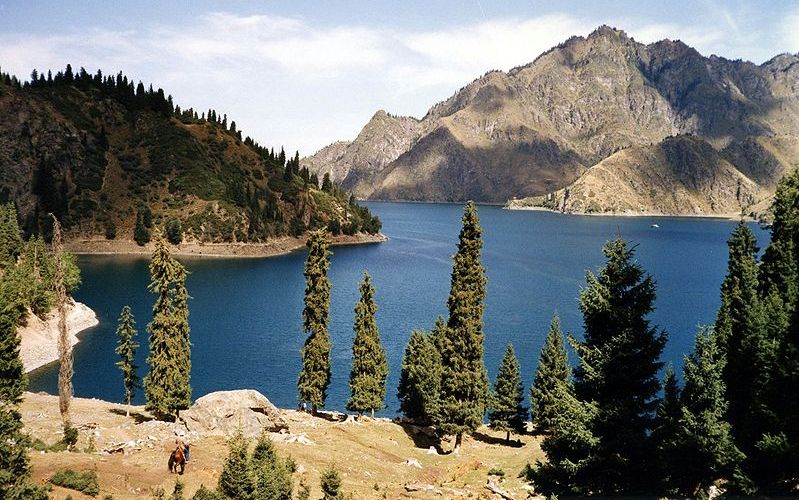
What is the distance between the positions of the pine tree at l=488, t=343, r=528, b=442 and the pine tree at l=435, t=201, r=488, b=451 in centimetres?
1215

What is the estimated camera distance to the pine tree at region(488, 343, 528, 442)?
73375 mm

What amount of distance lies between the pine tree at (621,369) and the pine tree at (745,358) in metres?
9.64

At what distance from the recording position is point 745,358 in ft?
143

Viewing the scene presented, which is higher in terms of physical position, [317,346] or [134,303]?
[317,346]

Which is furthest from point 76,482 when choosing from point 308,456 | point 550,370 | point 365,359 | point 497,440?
point 550,370

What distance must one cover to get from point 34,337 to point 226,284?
78068 mm

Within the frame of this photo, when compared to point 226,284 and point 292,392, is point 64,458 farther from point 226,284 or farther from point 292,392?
point 226,284

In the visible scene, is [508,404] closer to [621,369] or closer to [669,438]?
[669,438]

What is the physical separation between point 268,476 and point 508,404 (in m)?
46.5

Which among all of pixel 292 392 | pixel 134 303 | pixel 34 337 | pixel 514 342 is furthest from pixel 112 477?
pixel 134 303

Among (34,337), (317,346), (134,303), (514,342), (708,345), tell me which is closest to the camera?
(708,345)

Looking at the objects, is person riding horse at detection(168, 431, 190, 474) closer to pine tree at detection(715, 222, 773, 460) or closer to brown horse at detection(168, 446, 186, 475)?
brown horse at detection(168, 446, 186, 475)

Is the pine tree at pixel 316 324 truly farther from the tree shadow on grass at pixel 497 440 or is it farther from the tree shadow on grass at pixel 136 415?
the tree shadow on grass at pixel 497 440

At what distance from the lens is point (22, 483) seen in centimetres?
A: 2981
